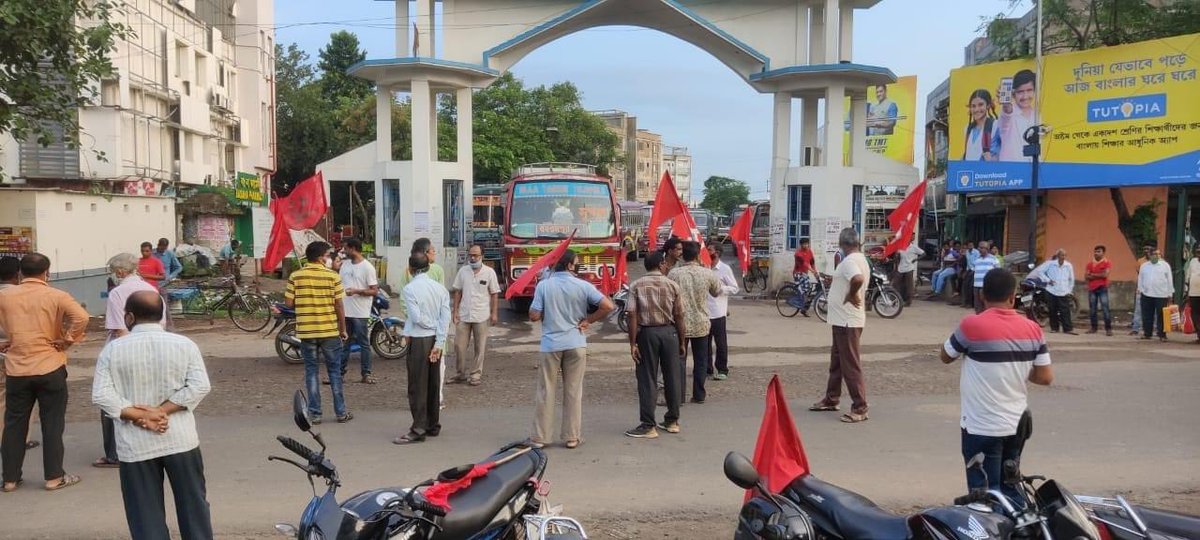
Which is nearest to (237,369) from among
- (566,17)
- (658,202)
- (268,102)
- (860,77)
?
(658,202)

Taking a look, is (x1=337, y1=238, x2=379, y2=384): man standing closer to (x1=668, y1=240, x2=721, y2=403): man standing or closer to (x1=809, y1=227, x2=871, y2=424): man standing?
(x1=668, y1=240, x2=721, y2=403): man standing

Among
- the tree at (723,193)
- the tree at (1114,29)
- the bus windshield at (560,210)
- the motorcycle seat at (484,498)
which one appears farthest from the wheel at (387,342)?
the tree at (723,193)

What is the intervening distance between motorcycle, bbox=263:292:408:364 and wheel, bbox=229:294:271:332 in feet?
10.7

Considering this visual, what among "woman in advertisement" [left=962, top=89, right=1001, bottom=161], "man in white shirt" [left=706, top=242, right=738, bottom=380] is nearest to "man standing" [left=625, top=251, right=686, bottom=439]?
"man in white shirt" [left=706, top=242, right=738, bottom=380]

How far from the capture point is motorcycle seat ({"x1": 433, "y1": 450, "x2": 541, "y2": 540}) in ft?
10.8

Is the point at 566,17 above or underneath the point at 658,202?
above

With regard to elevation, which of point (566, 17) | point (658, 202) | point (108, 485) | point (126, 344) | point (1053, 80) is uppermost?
point (566, 17)

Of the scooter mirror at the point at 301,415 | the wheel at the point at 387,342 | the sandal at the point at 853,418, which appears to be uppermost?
the scooter mirror at the point at 301,415

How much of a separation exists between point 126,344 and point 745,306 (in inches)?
634

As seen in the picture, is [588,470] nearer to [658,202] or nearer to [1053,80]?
[658,202]

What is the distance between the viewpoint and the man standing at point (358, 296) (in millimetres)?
9734

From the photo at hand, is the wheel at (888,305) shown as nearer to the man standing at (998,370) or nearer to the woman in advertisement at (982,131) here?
the woman in advertisement at (982,131)

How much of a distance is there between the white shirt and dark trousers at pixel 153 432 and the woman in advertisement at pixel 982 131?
19.5 metres

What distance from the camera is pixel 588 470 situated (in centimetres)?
638
